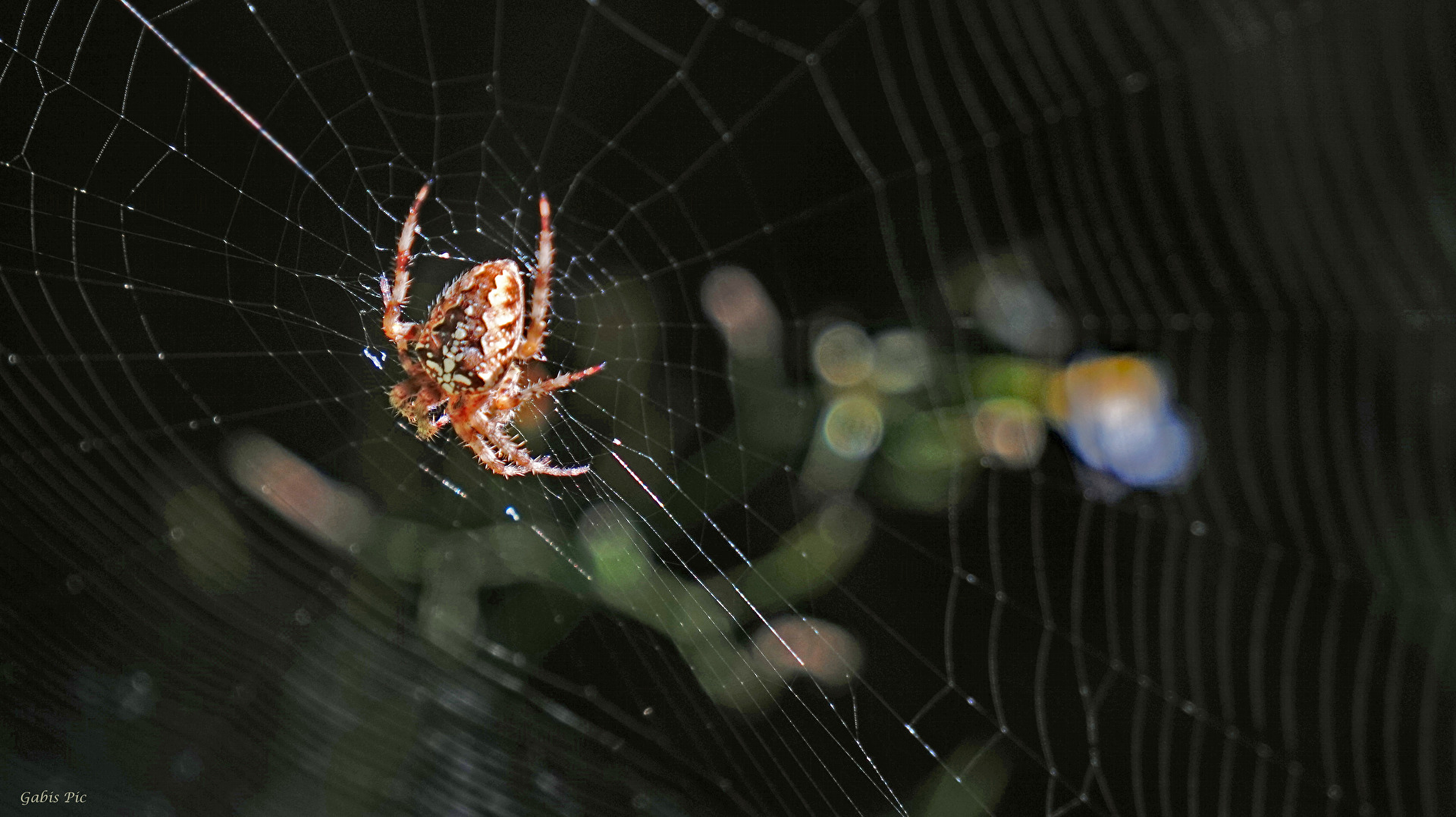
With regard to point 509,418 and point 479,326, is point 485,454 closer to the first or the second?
point 509,418

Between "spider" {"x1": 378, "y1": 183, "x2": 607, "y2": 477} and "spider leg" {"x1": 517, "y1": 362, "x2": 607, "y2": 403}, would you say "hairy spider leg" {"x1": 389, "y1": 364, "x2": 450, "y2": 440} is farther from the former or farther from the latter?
"spider leg" {"x1": 517, "y1": 362, "x2": 607, "y2": 403}

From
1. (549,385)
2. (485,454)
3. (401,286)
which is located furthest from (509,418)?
(401,286)

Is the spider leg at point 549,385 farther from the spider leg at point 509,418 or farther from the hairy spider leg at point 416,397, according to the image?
the hairy spider leg at point 416,397

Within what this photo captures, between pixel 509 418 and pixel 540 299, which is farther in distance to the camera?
pixel 509 418

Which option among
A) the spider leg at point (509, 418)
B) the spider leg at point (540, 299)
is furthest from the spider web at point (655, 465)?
the spider leg at point (540, 299)

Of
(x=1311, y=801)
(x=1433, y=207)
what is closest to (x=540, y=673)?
(x=1311, y=801)

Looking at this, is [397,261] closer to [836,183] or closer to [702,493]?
[702,493]
